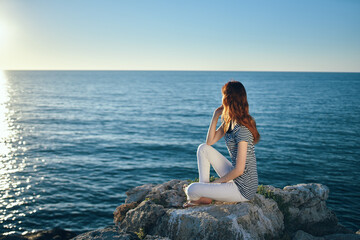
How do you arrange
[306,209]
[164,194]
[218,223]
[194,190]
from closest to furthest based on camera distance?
[218,223], [194,190], [164,194], [306,209]

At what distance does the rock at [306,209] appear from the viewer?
8055 mm

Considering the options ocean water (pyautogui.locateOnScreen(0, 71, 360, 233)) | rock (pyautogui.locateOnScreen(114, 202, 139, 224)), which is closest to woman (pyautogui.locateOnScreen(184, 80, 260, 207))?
rock (pyautogui.locateOnScreen(114, 202, 139, 224))

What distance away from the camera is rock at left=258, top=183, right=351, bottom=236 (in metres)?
8.05

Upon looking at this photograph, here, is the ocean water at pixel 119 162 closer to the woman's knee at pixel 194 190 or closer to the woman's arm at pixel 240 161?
the woman's knee at pixel 194 190

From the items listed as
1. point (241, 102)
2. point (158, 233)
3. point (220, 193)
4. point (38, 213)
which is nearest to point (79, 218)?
point (38, 213)

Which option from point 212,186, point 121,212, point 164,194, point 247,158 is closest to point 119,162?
point 121,212

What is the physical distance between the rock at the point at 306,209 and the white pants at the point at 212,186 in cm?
217

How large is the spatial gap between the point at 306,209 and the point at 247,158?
4048 mm

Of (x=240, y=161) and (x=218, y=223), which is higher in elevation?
(x=240, y=161)

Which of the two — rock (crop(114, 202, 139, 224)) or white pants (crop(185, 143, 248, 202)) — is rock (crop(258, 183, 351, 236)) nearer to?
white pants (crop(185, 143, 248, 202))

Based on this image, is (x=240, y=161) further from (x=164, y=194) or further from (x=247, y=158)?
(x=164, y=194)

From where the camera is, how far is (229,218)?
5.93 meters

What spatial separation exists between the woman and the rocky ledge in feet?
1.21

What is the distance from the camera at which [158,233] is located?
642 cm
